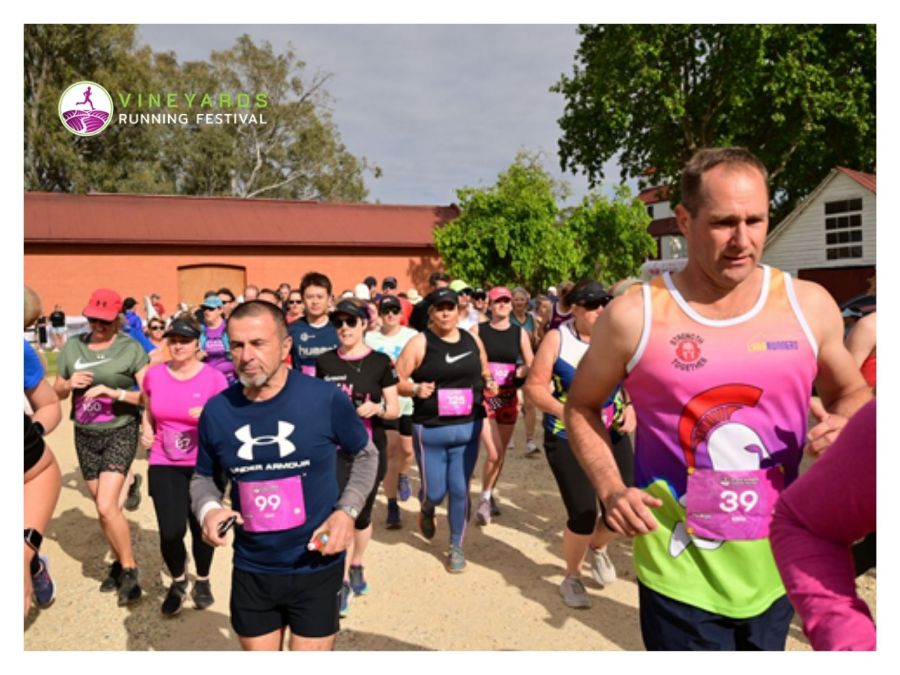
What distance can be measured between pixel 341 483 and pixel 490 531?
2.18m

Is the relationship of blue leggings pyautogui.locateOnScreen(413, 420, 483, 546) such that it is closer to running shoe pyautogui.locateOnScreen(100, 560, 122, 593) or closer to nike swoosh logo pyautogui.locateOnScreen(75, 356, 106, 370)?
running shoe pyautogui.locateOnScreen(100, 560, 122, 593)

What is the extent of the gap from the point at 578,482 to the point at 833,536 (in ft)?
11.8

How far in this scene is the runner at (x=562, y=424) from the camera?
471cm

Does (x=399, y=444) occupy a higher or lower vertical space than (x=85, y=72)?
lower

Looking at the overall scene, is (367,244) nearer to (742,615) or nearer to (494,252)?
(494,252)

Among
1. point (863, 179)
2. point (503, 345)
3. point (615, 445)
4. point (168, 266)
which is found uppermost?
point (863, 179)

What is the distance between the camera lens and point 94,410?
5.17 meters

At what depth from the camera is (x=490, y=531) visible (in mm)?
6371

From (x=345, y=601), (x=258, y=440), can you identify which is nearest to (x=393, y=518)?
(x=345, y=601)

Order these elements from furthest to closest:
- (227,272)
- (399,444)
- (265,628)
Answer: (227,272) < (399,444) < (265,628)

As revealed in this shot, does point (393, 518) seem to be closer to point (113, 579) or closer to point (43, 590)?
point (113, 579)

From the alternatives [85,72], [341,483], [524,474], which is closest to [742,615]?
[341,483]

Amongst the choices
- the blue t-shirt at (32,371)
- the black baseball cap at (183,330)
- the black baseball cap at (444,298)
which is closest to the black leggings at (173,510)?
the black baseball cap at (183,330)

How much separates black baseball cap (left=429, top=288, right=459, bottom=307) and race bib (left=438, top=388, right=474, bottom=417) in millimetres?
767
